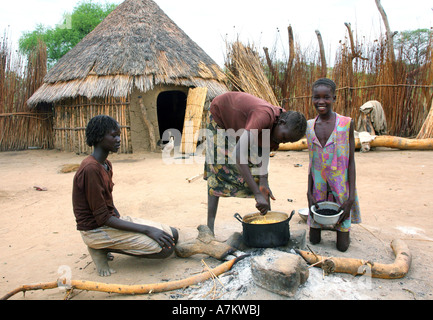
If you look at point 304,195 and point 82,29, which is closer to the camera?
point 304,195

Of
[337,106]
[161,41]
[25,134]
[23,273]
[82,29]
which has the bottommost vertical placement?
[23,273]

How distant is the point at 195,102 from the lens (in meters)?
8.01

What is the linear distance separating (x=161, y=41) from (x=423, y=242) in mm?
7661

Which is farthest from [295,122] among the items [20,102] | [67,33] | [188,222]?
[67,33]

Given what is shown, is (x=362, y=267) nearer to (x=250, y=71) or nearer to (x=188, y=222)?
(x=188, y=222)

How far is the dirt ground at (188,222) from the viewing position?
1.90 meters

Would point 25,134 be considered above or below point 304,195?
above

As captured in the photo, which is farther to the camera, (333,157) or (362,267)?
(333,157)

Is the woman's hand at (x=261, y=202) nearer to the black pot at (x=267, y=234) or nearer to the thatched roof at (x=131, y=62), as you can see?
the black pot at (x=267, y=234)

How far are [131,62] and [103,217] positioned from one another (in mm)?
6512

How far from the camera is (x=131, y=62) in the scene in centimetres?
778
